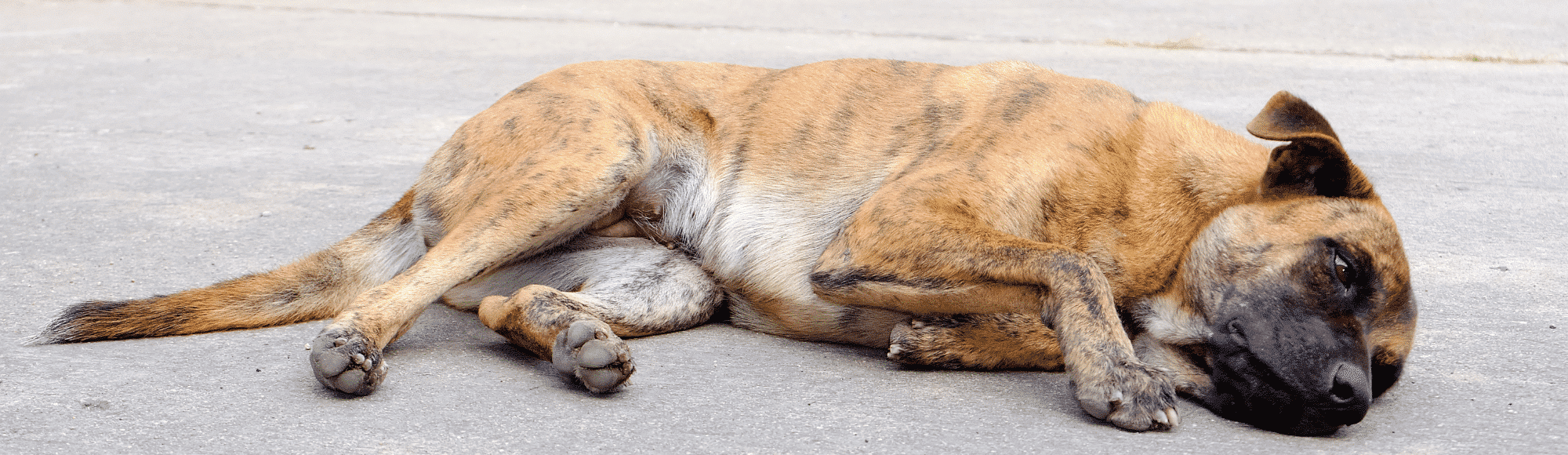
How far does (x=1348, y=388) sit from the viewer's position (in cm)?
266

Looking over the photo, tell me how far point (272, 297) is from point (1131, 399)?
7.65 feet

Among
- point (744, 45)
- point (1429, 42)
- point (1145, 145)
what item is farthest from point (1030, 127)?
point (1429, 42)

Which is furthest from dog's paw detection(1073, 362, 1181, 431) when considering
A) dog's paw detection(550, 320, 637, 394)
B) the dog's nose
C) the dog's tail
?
the dog's tail

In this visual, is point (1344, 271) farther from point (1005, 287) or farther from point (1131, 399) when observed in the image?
point (1005, 287)

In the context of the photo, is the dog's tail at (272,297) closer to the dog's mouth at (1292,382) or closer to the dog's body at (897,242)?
the dog's body at (897,242)

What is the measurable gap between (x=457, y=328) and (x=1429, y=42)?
857 centimetres

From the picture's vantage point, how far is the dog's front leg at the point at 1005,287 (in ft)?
9.09

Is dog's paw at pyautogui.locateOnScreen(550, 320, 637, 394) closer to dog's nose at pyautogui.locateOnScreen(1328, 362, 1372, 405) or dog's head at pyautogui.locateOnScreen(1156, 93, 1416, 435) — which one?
dog's head at pyautogui.locateOnScreen(1156, 93, 1416, 435)

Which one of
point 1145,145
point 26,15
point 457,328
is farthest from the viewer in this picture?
point 26,15

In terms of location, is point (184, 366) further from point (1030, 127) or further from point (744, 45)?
point (744, 45)

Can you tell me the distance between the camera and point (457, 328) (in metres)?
3.64

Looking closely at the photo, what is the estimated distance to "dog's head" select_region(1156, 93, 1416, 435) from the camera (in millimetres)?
2717

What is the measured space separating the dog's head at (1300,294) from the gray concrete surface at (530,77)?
0.33ft

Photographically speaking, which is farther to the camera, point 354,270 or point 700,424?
point 354,270
